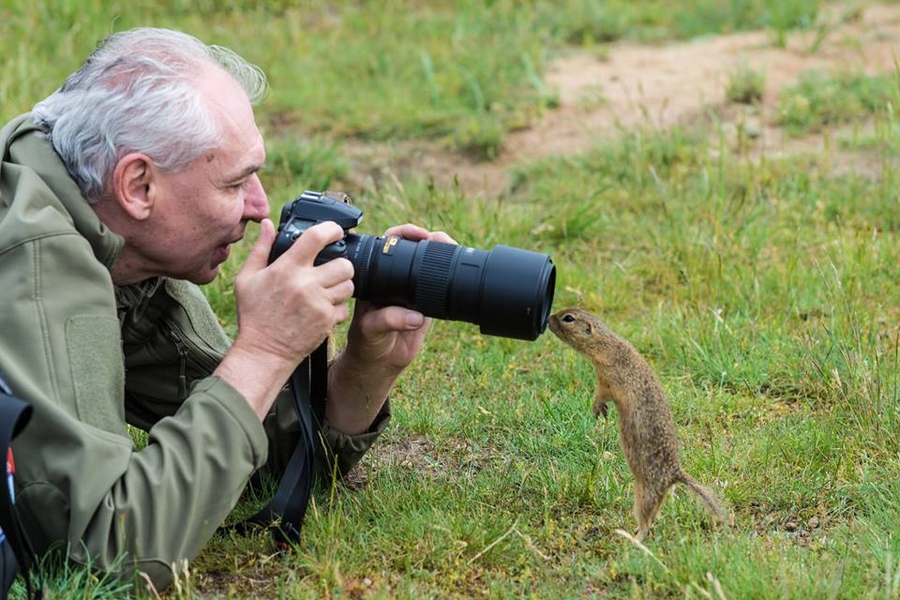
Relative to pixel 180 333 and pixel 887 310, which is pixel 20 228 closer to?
pixel 180 333

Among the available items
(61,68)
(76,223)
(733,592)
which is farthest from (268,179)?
(733,592)

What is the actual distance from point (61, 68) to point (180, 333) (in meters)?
4.21

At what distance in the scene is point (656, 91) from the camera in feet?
23.8

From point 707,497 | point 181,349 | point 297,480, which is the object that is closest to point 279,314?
point 297,480

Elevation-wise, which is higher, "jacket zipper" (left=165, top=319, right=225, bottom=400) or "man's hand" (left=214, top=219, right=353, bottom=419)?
"man's hand" (left=214, top=219, right=353, bottom=419)

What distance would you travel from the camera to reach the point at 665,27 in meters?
8.65

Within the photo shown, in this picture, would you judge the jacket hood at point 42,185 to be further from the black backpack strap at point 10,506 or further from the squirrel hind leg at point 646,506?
the squirrel hind leg at point 646,506

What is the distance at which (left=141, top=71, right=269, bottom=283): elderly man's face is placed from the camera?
9.99 ft

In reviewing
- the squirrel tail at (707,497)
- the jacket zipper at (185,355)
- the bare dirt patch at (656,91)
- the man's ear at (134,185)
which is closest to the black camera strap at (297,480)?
the jacket zipper at (185,355)

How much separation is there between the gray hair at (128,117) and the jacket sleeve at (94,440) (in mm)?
274

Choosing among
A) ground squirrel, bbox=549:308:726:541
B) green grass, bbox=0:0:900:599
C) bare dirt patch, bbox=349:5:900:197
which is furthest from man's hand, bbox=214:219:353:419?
bare dirt patch, bbox=349:5:900:197

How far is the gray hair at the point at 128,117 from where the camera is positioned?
296 cm

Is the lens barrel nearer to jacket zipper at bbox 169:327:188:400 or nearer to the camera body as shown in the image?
the camera body

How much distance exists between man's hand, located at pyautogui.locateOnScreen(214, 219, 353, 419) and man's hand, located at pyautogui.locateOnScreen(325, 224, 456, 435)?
10.2 inches
